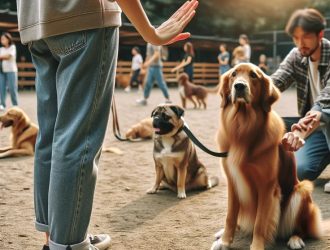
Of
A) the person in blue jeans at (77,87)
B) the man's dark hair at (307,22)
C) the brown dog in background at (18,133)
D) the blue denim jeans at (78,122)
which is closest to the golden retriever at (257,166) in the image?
the person in blue jeans at (77,87)

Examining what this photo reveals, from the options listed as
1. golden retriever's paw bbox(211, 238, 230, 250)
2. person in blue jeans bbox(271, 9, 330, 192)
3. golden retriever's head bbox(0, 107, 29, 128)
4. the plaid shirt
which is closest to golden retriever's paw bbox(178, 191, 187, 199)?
person in blue jeans bbox(271, 9, 330, 192)

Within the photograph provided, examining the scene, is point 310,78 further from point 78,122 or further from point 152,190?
point 78,122

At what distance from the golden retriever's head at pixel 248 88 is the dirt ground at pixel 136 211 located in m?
0.97

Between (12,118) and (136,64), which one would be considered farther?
(136,64)

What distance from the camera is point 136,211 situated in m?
4.23

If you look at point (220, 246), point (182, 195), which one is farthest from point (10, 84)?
point (220, 246)

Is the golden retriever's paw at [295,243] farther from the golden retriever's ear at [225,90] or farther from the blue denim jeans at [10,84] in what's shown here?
the blue denim jeans at [10,84]

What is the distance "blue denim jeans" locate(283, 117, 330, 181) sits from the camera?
4916 mm

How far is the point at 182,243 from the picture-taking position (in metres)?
3.34

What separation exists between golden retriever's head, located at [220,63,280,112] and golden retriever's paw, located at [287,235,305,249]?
87 cm

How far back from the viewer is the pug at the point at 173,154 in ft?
15.5

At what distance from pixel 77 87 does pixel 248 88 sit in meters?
1.23

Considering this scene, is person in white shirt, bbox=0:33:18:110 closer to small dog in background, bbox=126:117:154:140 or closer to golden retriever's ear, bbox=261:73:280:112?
small dog in background, bbox=126:117:154:140

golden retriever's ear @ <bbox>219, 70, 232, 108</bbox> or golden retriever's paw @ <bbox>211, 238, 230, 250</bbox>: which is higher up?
golden retriever's ear @ <bbox>219, 70, 232, 108</bbox>
